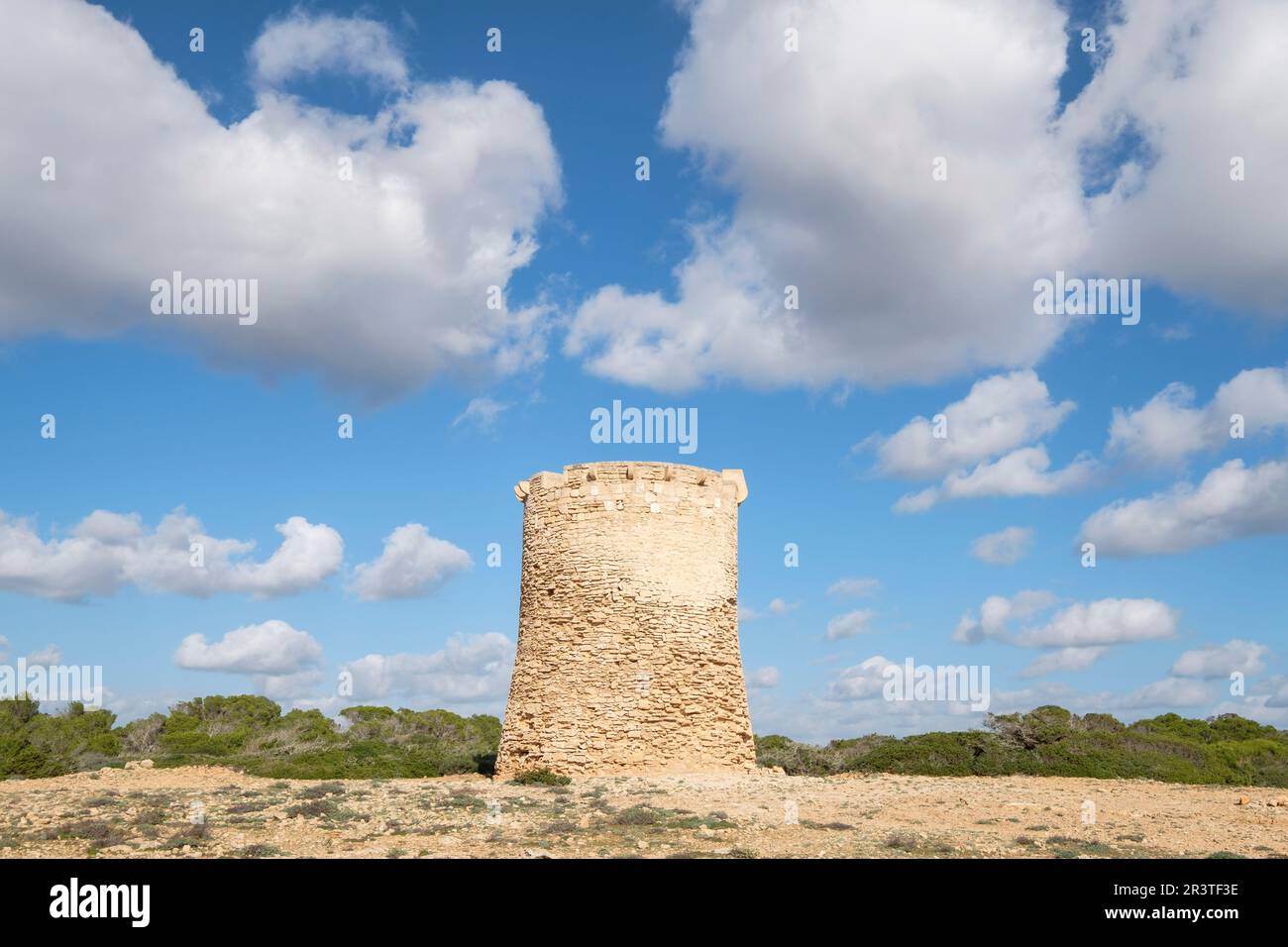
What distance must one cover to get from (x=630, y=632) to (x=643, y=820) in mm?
5326

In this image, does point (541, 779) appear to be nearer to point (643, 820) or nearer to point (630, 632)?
point (630, 632)

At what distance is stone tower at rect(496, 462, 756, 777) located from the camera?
15836mm

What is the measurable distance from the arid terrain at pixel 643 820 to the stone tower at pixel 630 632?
0.96 m

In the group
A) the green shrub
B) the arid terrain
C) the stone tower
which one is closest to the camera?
the arid terrain

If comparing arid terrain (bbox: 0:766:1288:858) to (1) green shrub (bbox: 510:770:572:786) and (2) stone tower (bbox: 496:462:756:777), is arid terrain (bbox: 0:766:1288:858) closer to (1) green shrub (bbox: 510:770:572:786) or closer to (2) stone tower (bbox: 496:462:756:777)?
(1) green shrub (bbox: 510:770:572:786)

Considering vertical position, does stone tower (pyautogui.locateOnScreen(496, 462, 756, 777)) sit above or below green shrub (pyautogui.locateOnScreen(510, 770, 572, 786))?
above

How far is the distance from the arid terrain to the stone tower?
957 millimetres

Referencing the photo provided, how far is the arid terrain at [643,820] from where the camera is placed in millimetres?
9133

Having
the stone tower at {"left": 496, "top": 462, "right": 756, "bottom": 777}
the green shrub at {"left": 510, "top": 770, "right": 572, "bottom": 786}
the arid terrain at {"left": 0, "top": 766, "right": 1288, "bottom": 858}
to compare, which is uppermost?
the stone tower at {"left": 496, "top": 462, "right": 756, "bottom": 777}

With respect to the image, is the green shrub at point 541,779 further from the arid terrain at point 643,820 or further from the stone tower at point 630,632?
the stone tower at point 630,632

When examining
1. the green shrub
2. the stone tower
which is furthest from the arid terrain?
the stone tower

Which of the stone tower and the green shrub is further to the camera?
the stone tower

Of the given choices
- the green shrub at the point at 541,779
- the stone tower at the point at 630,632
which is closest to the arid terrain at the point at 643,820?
the green shrub at the point at 541,779
